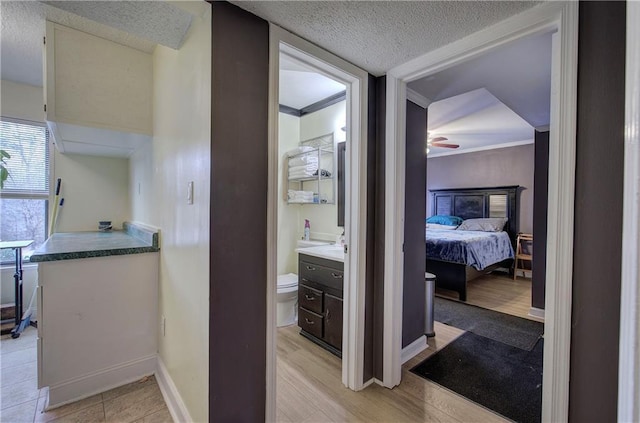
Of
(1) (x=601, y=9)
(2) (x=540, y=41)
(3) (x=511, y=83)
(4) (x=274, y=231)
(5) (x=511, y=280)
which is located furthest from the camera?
(5) (x=511, y=280)

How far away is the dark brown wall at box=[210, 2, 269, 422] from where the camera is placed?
1291mm

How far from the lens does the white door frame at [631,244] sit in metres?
0.40

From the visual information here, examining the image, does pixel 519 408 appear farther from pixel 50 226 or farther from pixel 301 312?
pixel 50 226

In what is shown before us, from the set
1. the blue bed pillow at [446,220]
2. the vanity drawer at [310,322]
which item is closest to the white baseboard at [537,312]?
the vanity drawer at [310,322]

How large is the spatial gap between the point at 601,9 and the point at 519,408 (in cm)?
216

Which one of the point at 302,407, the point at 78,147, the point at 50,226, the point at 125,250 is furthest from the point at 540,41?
the point at 50,226

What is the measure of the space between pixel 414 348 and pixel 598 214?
177 centimetres

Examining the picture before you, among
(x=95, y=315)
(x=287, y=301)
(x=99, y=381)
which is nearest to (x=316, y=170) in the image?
(x=287, y=301)

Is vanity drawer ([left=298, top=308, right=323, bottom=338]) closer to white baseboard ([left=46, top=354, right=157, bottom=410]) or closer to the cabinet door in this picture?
the cabinet door

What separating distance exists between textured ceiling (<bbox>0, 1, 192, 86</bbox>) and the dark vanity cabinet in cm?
189

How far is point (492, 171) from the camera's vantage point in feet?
19.1

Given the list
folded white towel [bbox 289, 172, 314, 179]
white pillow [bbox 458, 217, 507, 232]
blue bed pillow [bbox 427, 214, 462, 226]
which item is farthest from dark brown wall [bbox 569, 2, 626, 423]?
blue bed pillow [bbox 427, 214, 462, 226]

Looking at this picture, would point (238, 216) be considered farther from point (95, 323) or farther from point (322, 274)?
point (95, 323)

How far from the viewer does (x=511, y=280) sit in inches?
197
